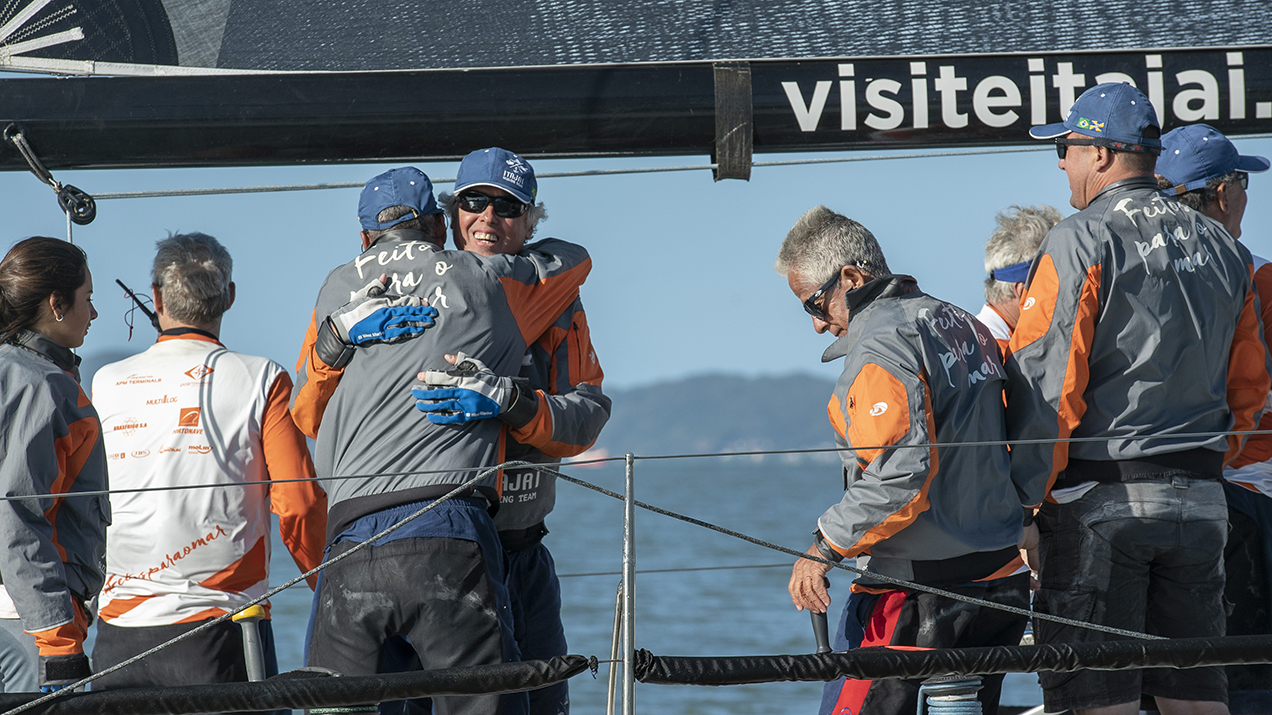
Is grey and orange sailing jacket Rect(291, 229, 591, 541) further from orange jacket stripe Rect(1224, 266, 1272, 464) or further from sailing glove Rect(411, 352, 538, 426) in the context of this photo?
orange jacket stripe Rect(1224, 266, 1272, 464)

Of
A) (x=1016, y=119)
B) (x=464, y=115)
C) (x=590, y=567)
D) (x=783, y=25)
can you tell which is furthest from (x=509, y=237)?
(x=590, y=567)

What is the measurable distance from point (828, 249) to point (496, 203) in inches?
26.7

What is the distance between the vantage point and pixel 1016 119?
9.00ft

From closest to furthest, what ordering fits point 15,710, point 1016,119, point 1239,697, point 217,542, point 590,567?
1. point 15,710
2. point 217,542
3. point 1016,119
4. point 1239,697
5. point 590,567

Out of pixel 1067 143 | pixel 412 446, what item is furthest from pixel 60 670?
pixel 1067 143

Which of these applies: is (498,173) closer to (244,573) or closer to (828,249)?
(828,249)

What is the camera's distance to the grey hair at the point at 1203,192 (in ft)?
9.03

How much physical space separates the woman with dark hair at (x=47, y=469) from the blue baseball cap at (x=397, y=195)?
623mm

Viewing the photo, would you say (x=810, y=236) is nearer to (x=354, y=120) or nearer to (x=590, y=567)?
(x=354, y=120)

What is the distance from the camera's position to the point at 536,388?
2.42 m

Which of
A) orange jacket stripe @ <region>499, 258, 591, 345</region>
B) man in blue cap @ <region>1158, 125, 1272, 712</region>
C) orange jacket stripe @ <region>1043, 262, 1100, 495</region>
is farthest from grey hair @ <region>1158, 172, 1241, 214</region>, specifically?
orange jacket stripe @ <region>499, 258, 591, 345</region>

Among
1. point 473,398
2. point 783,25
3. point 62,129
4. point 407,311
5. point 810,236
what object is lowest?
point 473,398

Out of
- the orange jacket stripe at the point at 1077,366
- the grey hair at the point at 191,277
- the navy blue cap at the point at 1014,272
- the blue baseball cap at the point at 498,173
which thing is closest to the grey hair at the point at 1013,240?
the navy blue cap at the point at 1014,272

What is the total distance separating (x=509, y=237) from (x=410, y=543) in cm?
70
